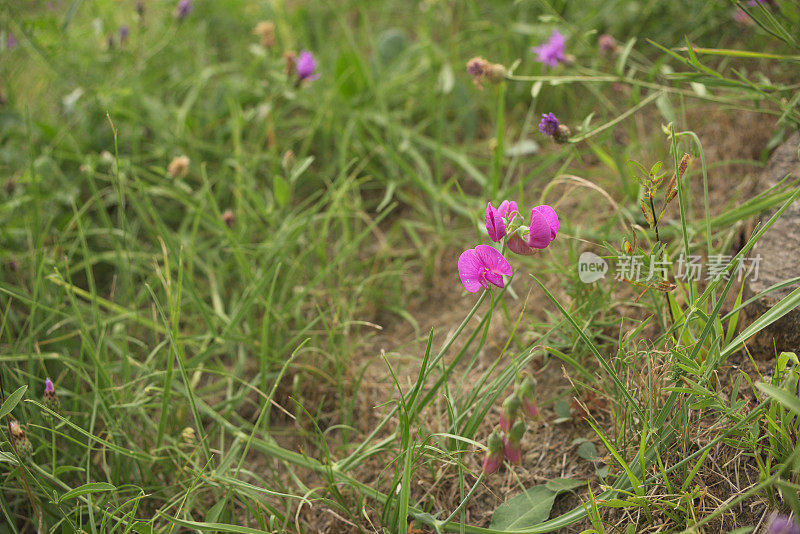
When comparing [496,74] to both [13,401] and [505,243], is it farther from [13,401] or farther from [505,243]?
[13,401]

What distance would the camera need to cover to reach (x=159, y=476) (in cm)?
126

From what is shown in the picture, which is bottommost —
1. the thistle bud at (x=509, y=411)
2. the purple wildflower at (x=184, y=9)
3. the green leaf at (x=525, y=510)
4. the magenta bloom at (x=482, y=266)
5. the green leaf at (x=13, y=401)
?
the green leaf at (x=525, y=510)

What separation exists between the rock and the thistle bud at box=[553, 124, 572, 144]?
1.49 ft

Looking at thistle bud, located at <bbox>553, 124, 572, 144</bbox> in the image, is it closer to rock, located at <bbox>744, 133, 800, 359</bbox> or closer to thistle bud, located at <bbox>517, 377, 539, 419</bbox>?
rock, located at <bbox>744, 133, 800, 359</bbox>

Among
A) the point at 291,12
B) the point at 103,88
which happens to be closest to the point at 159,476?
the point at 103,88

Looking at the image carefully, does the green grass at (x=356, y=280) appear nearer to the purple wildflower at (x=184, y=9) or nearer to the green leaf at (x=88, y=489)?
the green leaf at (x=88, y=489)

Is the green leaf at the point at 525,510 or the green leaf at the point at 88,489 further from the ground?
the green leaf at the point at 88,489

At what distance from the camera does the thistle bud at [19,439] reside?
1071 mm

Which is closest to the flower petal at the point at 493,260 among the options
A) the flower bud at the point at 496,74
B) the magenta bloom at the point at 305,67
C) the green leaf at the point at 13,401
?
the flower bud at the point at 496,74

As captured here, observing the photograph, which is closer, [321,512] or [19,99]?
[321,512]

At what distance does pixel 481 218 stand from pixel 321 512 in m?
0.84

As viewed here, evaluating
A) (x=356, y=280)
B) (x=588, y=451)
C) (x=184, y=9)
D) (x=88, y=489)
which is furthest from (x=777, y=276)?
(x=184, y=9)

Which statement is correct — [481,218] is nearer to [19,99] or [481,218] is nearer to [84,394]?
[84,394]

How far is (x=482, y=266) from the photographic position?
0.98 metres
